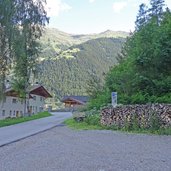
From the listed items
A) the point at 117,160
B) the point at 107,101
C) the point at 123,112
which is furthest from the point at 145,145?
the point at 107,101

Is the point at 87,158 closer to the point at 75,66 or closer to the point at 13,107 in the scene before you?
the point at 13,107

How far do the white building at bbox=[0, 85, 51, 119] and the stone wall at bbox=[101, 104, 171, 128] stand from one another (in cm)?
2483

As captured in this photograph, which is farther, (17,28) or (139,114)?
(17,28)

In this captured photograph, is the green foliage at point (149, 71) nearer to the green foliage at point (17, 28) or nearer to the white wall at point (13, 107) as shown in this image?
the green foliage at point (17, 28)

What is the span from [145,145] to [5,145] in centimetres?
514

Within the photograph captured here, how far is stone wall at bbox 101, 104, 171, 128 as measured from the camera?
2078 centimetres

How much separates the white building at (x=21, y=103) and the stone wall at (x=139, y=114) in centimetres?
2483

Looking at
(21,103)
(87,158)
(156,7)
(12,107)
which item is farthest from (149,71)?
(21,103)

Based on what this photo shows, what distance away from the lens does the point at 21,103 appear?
63.7 meters

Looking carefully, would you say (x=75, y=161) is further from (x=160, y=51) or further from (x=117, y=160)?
(x=160, y=51)

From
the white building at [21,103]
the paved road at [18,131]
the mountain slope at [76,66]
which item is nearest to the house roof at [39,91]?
the white building at [21,103]

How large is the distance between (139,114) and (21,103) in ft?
144

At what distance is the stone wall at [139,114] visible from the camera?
20.8 meters

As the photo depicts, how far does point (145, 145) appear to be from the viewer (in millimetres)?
14500
